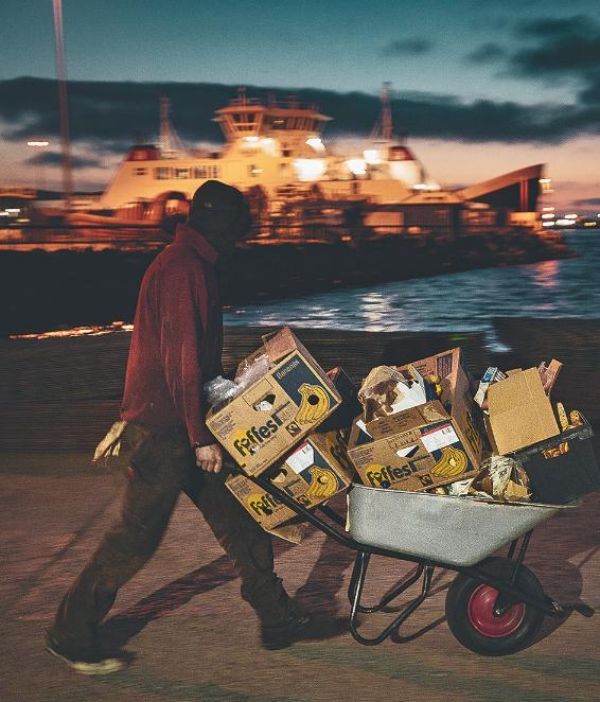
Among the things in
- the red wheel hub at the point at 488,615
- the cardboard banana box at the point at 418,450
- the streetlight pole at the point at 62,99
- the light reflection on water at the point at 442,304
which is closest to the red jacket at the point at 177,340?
the cardboard banana box at the point at 418,450

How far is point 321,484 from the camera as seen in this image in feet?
12.1

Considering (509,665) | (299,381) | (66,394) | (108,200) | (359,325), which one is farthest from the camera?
(108,200)

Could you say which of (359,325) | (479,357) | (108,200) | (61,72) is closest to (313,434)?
(479,357)

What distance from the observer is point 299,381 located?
140 inches

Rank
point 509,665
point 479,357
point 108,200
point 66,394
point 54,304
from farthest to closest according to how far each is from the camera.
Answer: point 108,200, point 54,304, point 479,357, point 66,394, point 509,665

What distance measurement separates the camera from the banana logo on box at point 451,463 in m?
3.57

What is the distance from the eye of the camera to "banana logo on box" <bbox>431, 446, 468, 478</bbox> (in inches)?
140

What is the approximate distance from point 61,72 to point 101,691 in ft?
178

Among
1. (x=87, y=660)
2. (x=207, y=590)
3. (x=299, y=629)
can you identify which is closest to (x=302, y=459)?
(x=299, y=629)

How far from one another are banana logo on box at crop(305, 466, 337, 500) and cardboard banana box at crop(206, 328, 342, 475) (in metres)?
0.15

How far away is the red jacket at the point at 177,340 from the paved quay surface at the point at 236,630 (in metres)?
0.90

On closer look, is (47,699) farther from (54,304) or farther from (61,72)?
(61,72)

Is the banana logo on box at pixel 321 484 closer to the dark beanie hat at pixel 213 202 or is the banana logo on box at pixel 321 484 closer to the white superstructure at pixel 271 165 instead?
the dark beanie hat at pixel 213 202

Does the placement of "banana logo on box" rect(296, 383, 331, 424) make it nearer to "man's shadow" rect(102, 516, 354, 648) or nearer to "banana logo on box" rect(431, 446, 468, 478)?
"banana logo on box" rect(431, 446, 468, 478)
